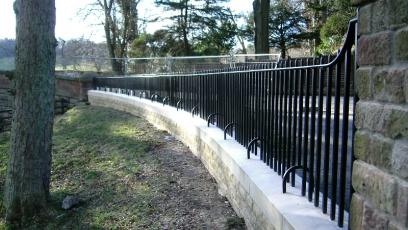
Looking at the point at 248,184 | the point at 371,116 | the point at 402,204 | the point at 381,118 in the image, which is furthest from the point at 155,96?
the point at 402,204

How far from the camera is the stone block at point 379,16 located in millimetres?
2236

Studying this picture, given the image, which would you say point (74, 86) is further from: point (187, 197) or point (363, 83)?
point (363, 83)

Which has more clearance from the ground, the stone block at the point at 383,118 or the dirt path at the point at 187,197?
the stone block at the point at 383,118

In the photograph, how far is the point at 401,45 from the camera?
2102 mm

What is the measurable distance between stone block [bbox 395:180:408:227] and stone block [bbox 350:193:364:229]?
0.36 m

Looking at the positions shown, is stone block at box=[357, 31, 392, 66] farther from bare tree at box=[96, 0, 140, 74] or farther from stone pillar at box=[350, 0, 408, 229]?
bare tree at box=[96, 0, 140, 74]

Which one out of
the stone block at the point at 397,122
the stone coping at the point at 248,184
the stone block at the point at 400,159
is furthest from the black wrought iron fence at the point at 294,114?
the stone block at the point at 400,159

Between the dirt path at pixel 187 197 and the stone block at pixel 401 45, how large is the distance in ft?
9.52

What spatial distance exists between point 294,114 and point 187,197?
7.45 ft

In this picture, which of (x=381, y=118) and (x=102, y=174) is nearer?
(x=381, y=118)

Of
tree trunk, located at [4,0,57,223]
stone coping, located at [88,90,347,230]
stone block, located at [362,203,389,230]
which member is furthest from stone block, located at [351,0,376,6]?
tree trunk, located at [4,0,57,223]

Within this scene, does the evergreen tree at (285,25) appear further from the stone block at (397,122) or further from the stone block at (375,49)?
the stone block at (397,122)

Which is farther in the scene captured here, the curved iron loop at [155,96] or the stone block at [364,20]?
the curved iron loop at [155,96]

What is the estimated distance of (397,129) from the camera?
7.00 feet
